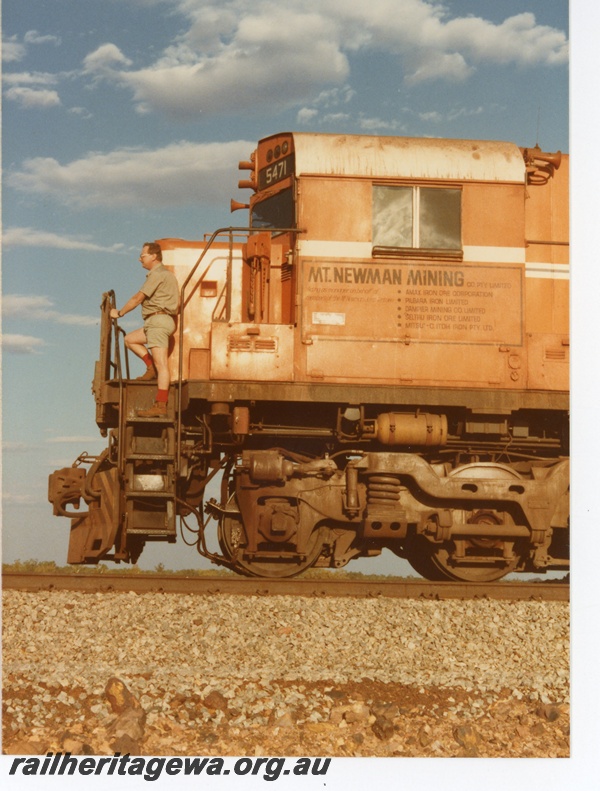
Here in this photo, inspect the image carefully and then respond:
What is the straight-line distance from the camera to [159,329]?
9250mm

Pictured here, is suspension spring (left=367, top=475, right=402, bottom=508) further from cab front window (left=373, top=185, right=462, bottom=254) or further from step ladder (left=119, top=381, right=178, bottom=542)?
cab front window (left=373, top=185, right=462, bottom=254)

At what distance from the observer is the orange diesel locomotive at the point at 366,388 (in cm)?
905

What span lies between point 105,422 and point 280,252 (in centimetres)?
254

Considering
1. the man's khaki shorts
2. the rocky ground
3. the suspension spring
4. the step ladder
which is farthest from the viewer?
the man's khaki shorts

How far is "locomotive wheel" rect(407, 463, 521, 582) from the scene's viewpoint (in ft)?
30.3

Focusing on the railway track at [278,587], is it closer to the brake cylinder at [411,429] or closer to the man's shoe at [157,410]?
the brake cylinder at [411,429]

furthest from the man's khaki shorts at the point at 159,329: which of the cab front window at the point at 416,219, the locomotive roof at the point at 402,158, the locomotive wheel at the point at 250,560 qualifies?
the cab front window at the point at 416,219

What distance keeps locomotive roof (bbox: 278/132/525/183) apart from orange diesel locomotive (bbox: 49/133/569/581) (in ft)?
0.07

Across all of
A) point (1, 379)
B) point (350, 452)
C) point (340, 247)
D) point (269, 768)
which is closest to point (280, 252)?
point (340, 247)

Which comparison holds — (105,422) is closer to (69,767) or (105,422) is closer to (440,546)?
(440,546)

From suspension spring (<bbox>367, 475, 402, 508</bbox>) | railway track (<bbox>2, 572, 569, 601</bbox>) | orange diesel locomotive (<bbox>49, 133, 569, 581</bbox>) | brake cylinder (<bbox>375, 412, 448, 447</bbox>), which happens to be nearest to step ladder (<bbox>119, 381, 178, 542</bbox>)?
orange diesel locomotive (<bbox>49, 133, 569, 581</bbox>)

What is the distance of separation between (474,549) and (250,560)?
2.28 metres

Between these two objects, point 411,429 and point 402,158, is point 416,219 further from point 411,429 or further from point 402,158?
point 411,429

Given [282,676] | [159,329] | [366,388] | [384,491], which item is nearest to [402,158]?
[366,388]
